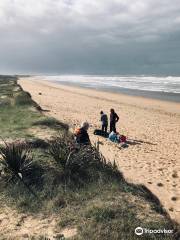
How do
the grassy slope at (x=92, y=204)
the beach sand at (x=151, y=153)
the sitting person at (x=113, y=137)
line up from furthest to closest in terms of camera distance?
the sitting person at (x=113, y=137) < the beach sand at (x=151, y=153) < the grassy slope at (x=92, y=204)

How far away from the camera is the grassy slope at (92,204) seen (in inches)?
227

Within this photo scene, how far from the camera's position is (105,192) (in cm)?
720

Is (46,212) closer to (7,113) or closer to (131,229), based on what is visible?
(131,229)

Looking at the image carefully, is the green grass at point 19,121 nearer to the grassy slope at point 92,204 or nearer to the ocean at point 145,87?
the grassy slope at point 92,204

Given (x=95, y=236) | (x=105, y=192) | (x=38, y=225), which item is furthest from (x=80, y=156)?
(x=95, y=236)

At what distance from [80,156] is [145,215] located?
2725 mm

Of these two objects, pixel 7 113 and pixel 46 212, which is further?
pixel 7 113

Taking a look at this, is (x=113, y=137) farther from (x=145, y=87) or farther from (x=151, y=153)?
(x=145, y=87)

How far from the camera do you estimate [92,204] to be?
6605mm

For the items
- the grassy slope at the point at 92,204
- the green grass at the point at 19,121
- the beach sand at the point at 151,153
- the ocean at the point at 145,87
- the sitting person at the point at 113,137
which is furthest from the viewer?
the ocean at the point at 145,87

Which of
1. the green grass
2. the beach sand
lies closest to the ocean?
the beach sand

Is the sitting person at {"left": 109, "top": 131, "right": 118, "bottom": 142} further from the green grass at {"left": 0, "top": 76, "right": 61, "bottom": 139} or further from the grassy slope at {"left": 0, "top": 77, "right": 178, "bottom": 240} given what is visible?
the grassy slope at {"left": 0, "top": 77, "right": 178, "bottom": 240}

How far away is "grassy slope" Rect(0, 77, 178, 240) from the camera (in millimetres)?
5762

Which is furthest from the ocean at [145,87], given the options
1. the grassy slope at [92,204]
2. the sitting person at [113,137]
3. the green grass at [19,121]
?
the grassy slope at [92,204]
